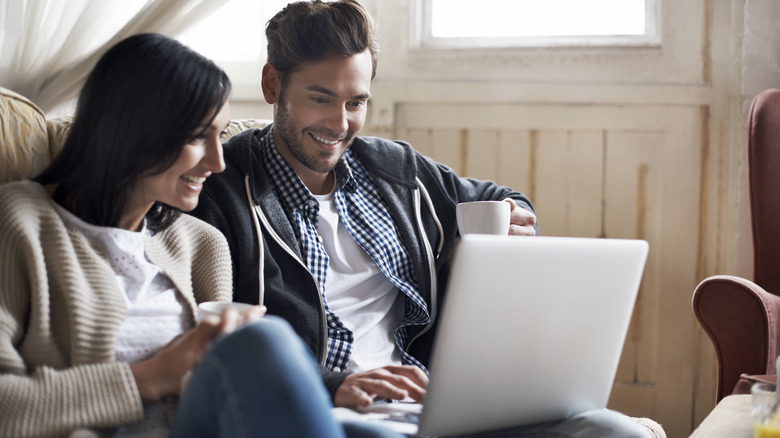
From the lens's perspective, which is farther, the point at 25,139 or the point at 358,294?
the point at 358,294

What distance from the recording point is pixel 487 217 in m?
1.47

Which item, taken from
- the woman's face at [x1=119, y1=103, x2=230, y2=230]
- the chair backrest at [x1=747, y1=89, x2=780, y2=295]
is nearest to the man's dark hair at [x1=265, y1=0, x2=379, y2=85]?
the woman's face at [x1=119, y1=103, x2=230, y2=230]

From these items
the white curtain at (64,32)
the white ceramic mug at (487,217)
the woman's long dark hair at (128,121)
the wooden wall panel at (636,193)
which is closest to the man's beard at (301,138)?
the white ceramic mug at (487,217)

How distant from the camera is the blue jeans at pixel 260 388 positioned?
2.92 feet

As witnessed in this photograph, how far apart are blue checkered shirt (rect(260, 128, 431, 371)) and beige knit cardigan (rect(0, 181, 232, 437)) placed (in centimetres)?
51

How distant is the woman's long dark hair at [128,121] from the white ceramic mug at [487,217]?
1.65ft

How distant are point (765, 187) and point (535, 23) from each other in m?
0.89

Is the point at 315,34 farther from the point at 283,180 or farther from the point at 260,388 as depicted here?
the point at 260,388

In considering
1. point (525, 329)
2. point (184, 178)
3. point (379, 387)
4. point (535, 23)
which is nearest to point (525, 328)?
point (525, 329)

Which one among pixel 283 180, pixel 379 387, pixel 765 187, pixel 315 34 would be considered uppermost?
pixel 315 34

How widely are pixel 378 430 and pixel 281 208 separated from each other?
2.21ft

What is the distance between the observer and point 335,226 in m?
1.71

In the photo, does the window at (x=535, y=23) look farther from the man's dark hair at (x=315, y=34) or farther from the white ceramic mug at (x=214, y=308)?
the white ceramic mug at (x=214, y=308)

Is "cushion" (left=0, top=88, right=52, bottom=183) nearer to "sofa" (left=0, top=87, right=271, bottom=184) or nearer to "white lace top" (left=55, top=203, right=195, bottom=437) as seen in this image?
"sofa" (left=0, top=87, right=271, bottom=184)
